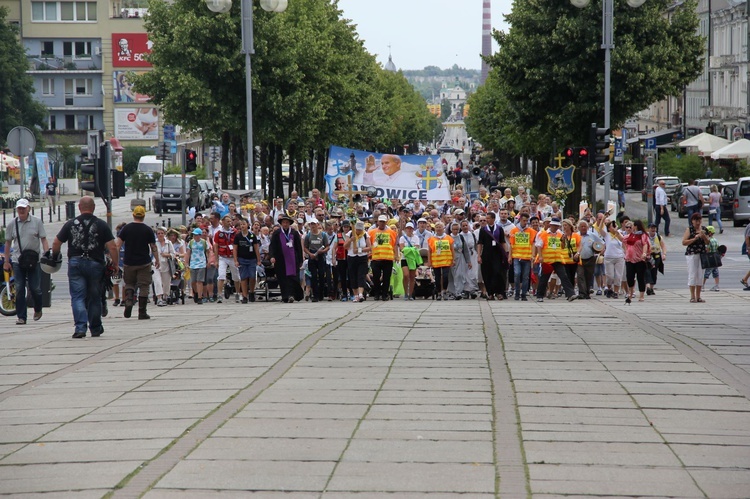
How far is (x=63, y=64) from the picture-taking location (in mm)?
108250

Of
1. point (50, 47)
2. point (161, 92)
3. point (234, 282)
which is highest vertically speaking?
point (50, 47)

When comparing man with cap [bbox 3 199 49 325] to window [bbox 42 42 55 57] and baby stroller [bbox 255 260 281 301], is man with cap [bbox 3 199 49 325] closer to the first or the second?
baby stroller [bbox 255 260 281 301]

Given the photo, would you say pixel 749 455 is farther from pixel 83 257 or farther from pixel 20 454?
pixel 83 257

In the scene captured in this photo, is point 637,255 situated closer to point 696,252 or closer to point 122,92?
point 696,252

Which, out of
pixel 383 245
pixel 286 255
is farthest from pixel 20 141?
pixel 383 245

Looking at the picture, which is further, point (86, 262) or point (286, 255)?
point (286, 255)

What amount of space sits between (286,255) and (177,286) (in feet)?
8.03

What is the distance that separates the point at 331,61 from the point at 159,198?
10.7m

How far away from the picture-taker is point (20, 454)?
8.08 m

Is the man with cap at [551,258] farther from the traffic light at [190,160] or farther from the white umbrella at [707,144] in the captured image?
the white umbrella at [707,144]

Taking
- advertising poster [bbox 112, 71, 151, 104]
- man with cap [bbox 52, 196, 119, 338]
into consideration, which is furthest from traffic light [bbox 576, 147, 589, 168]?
advertising poster [bbox 112, 71, 151, 104]

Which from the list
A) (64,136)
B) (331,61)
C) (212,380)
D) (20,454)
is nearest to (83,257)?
(212,380)

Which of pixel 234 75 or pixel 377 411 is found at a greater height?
pixel 234 75

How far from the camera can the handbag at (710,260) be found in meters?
22.4
